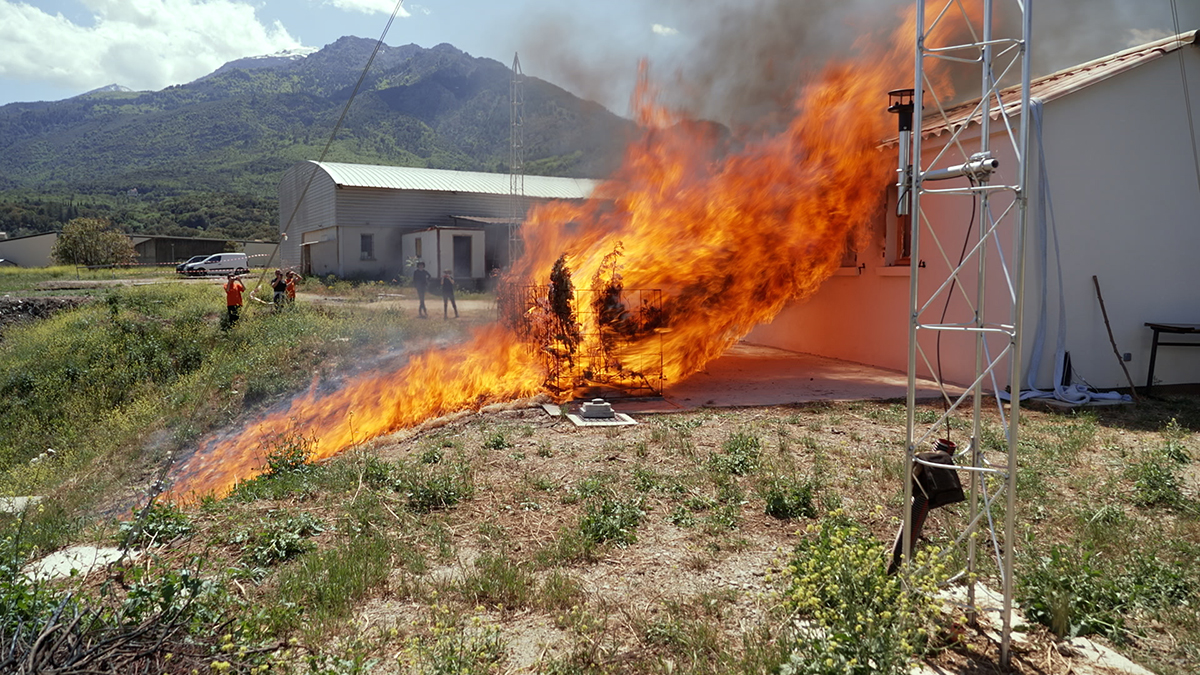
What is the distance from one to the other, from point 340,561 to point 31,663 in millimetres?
2054

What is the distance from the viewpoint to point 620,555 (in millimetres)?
5520

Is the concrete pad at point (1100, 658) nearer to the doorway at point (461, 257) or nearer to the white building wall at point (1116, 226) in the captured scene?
the white building wall at point (1116, 226)

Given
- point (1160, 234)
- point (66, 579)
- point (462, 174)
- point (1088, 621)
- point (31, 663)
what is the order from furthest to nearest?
1. point (462, 174)
2. point (1160, 234)
3. point (66, 579)
4. point (1088, 621)
5. point (31, 663)

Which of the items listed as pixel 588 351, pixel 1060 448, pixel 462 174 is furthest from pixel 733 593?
pixel 462 174

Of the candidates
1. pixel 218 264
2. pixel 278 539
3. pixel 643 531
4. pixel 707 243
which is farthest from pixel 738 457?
pixel 218 264

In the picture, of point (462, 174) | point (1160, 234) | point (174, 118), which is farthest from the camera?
point (174, 118)

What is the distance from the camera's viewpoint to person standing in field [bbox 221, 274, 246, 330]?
695 inches

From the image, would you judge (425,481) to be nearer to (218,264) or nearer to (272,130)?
(218,264)

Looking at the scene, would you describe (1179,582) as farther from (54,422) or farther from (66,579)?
(54,422)

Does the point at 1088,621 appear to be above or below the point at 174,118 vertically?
below

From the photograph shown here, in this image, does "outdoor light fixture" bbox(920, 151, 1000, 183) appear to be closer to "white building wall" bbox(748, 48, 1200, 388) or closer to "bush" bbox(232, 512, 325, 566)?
"bush" bbox(232, 512, 325, 566)

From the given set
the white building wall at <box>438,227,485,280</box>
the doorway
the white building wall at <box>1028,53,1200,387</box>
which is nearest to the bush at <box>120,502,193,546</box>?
the white building wall at <box>1028,53,1200,387</box>

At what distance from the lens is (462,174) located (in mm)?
37875

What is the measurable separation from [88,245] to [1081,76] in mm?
51795
